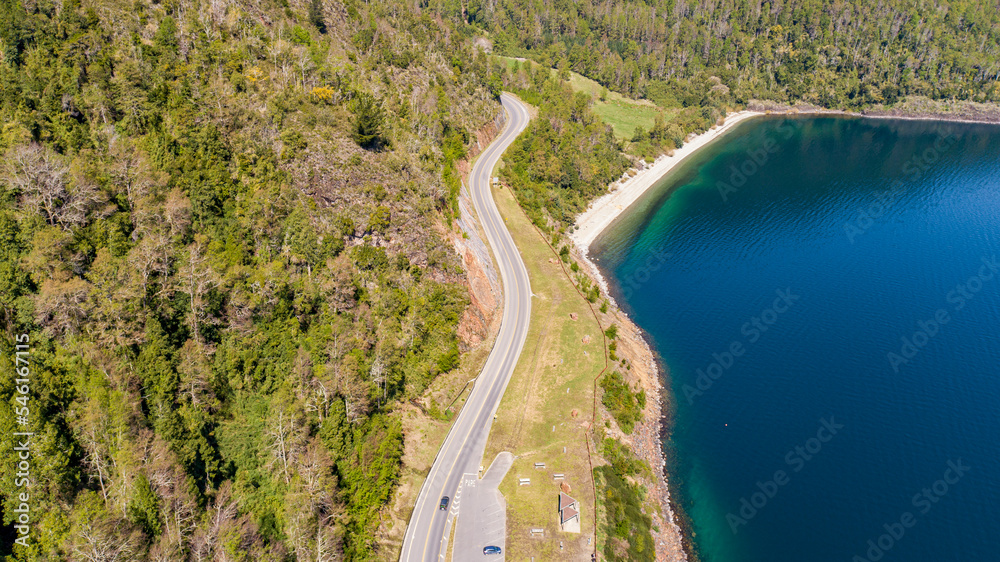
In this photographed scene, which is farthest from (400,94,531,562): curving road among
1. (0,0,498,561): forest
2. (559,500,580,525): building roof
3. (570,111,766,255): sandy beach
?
(570,111,766,255): sandy beach

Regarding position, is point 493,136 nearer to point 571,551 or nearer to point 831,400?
point 831,400

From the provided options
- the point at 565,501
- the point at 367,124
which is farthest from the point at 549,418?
the point at 367,124

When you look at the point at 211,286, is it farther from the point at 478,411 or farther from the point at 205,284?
the point at 478,411

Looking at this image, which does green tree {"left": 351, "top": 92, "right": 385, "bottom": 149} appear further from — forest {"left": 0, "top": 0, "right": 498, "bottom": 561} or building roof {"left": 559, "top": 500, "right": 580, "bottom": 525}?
building roof {"left": 559, "top": 500, "right": 580, "bottom": 525}

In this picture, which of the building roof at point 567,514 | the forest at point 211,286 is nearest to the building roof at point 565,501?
the building roof at point 567,514

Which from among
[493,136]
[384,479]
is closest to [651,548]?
[384,479]
